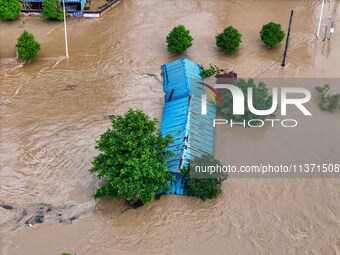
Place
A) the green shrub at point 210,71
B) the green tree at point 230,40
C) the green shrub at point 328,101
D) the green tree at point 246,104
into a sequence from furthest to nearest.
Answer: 1. the green tree at point 230,40
2. the green shrub at point 210,71
3. the green shrub at point 328,101
4. the green tree at point 246,104

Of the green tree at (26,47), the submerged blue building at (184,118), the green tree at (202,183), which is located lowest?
the green tree at (202,183)

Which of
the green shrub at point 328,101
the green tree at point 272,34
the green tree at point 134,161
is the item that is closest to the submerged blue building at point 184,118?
the green tree at point 134,161

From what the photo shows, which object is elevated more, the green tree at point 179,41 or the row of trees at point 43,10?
the row of trees at point 43,10

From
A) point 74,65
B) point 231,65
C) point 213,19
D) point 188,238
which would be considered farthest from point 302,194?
point 213,19

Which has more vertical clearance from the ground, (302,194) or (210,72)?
(210,72)

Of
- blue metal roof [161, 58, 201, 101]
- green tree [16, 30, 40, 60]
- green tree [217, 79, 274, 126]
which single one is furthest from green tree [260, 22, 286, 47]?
green tree [16, 30, 40, 60]

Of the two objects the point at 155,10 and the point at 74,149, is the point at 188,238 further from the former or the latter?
the point at 155,10

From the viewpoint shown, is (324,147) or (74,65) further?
(74,65)

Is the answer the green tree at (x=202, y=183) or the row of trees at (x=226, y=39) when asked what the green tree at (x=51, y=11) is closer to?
the row of trees at (x=226, y=39)
